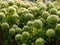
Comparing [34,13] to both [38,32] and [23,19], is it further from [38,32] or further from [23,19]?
[38,32]

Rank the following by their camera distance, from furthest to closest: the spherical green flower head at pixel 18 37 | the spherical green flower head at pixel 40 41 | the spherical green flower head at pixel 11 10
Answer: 1. the spherical green flower head at pixel 11 10
2. the spherical green flower head at pixel 18 37
3. the spherical green flower head at pixel 40 41

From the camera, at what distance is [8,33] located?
104 cm

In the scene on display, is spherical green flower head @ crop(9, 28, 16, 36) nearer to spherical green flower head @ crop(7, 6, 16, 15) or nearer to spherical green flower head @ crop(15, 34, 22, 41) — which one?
spherical green flower head @ crop(15, 34, 22, 41)

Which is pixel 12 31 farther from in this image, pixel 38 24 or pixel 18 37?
pixel 38 24

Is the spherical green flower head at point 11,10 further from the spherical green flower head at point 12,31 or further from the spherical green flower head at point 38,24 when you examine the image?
the spherical green flower head at point 38,24

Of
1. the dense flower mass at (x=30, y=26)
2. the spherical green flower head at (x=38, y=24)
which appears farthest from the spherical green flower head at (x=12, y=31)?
the spherical green flower head at (x=38, y=24)

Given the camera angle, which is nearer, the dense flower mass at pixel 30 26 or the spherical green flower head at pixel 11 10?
the dense flower mass at pixel 30 26

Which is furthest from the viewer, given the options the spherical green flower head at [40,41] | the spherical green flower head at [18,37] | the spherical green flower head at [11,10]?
the spherical green flower head at [11,10]

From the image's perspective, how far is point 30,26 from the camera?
0.96 m

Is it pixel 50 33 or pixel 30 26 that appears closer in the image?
pixel 50 33

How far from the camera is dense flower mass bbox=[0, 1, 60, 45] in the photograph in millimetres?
859

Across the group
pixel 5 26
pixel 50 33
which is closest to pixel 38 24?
pixel 50 33

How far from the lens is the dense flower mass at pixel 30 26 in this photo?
0.86 m

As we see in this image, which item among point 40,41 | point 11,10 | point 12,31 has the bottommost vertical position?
point 40,41
